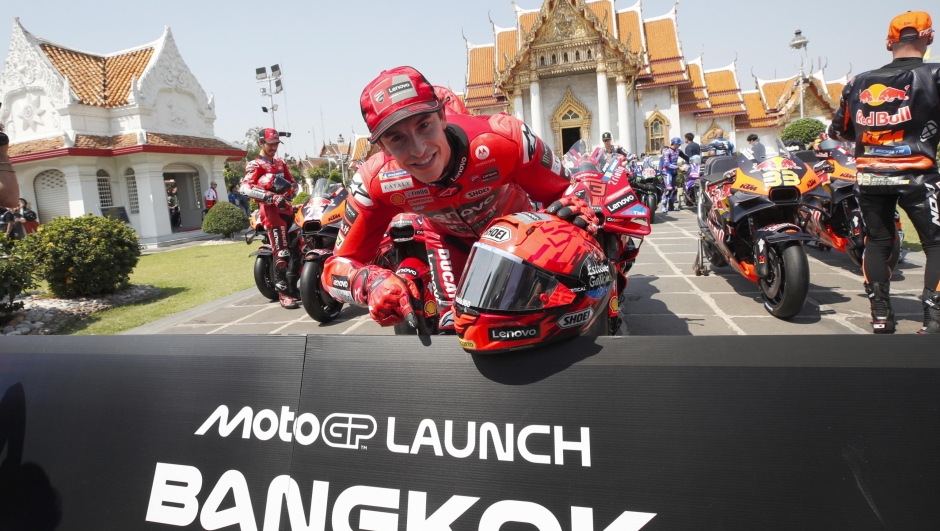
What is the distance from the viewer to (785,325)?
400cm

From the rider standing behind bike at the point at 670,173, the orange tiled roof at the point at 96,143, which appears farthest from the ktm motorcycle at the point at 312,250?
the orange tiled roof at the point at 96,143

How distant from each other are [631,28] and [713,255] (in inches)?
1166

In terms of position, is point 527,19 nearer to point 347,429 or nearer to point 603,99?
point 603,99

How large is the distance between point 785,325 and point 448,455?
11.8 feet

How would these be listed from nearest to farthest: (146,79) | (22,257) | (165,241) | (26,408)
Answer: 1. (26,408)
2. (22,257)
3. (165,241)
4. (146,79)

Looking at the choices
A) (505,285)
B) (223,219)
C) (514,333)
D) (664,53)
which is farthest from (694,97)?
(514,333)

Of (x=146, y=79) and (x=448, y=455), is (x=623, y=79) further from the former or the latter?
(x=448, y=455)

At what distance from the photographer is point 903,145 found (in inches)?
130

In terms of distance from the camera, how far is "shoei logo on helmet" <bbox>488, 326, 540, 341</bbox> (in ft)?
4.44

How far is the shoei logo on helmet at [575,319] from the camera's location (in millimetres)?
1455

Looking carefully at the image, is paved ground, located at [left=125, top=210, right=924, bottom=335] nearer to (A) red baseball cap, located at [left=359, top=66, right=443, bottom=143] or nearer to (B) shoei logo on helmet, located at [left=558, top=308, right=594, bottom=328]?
(B) shoei logo on helmet, located at [left=558, top=308, right=594, bottom=328]

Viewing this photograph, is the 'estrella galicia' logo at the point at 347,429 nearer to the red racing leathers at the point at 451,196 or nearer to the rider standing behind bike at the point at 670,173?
the red racing leathers at the point at 451,196

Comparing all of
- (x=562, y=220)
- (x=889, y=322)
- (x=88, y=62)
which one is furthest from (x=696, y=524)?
(x=88, y=62)

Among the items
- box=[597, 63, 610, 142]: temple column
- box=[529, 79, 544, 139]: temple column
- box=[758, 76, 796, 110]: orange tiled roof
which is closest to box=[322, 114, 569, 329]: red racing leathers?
box=[597, 63, 610, 142]: temple column
